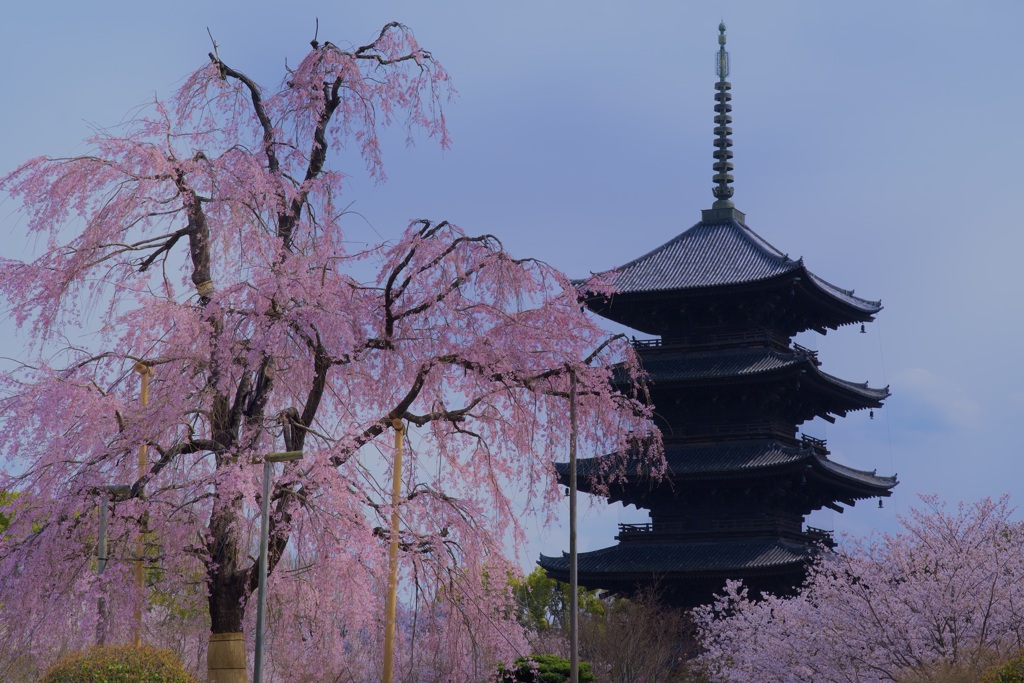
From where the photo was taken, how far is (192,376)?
18578 millimetres

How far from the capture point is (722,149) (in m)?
46.8

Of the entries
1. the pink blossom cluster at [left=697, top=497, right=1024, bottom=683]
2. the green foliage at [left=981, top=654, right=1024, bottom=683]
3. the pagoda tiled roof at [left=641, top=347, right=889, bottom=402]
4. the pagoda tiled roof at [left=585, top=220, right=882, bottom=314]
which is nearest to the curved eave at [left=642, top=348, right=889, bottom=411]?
the pagoda tiled roof at [left=641, top=347, right=889, bottom=402]

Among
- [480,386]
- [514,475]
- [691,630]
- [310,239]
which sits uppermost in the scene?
[310,239]

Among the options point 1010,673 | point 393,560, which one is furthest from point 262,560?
point 1010,673

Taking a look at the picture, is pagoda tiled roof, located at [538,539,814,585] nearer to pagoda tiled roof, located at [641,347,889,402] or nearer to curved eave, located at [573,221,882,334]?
pagoda tiled roof, located at [641,347,889,402]

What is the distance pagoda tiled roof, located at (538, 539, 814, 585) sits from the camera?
37.0 m

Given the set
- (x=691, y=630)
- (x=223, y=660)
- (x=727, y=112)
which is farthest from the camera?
(x=727, y=112)

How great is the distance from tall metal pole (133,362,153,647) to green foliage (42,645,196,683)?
551mm

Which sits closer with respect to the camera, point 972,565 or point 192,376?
point 192,376

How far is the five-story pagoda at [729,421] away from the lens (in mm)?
38156

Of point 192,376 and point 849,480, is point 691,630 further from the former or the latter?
point 192,376

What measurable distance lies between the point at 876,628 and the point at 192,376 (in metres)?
15.1

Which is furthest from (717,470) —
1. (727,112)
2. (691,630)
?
(727,112)

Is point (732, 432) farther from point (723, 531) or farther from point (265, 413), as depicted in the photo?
point (265, 413)
